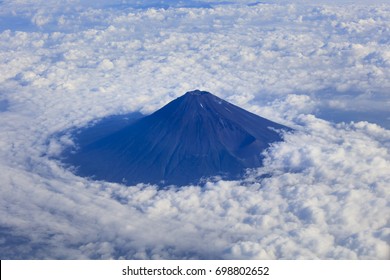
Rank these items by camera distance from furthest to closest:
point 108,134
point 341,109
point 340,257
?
point 341,109
point 108,134
point 340,257

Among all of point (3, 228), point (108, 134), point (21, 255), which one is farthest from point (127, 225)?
point (108, 134)

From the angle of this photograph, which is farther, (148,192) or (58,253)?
(148,192)

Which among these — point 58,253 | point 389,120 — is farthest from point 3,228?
point 389,120

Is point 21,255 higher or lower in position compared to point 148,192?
lower

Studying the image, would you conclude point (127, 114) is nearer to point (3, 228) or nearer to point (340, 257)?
point (3, 228)

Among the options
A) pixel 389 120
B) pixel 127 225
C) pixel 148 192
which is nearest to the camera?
pixel 127 225

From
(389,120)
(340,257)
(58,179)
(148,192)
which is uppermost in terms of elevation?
(389,120)

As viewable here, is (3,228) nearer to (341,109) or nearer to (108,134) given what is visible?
(108,134)
